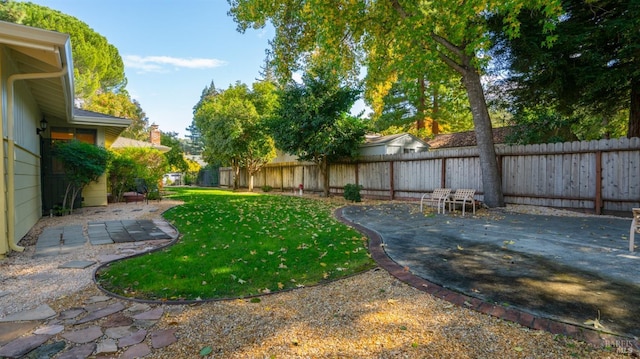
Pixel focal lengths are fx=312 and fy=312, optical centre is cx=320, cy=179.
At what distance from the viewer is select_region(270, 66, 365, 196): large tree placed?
12.6m

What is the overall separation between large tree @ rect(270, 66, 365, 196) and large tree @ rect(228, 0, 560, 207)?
968 millimetres

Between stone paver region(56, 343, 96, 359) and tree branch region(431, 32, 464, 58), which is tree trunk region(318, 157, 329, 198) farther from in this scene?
stone paver region(56, 343, 96, 359)

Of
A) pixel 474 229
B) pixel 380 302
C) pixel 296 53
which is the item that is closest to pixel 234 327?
pixel 380 302

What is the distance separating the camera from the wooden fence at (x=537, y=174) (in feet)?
23.3

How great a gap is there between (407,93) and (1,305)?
24090 millimetres

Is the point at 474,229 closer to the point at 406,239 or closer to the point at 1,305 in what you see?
the point at 406,239

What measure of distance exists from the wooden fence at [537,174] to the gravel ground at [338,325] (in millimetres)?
7040

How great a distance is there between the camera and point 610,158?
23.7 ft

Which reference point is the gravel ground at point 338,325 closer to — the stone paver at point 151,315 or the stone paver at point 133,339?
the stone paver at point 151,315

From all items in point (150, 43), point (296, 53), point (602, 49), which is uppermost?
point (150, 43)

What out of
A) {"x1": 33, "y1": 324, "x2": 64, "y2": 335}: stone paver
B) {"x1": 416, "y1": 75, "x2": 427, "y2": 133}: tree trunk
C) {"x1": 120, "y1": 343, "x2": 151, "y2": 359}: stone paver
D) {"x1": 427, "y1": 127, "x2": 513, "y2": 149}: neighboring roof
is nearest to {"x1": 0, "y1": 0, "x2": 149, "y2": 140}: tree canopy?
{"x1": 33, "y1": 324, "x2": 64, "y2": 335}: stone paver

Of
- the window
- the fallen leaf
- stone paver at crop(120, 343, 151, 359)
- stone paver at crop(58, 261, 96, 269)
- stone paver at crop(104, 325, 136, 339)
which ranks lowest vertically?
the fallen leaf

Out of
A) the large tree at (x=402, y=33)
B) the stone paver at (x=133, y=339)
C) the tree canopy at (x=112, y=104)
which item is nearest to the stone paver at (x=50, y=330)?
the stone paver at (x=133, y=339)

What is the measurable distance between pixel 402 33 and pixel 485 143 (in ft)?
12.7
